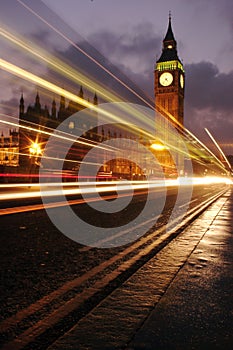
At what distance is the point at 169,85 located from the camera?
130125 millimetres

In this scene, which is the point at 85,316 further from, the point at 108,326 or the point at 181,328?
the point at 181,328

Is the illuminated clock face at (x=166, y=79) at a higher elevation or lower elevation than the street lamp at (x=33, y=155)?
higher

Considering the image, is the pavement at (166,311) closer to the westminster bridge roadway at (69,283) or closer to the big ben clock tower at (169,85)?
the westminster bridge roadway at (69,283)

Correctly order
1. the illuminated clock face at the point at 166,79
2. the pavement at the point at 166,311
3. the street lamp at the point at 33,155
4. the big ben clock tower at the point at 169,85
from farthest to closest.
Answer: the illuminated clock face at the point at 166,79
the big ben clock tower at the point at 169,85
the street lamp at the point at 33,155
the pavement at the point at 166,311

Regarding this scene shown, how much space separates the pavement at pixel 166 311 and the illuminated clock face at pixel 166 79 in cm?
13249

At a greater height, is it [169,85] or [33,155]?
[169,85]

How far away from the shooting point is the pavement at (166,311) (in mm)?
A: 2344

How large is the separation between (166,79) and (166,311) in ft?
445

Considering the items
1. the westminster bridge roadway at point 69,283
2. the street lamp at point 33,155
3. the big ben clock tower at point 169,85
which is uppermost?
the big ben clock tower at point 169,85

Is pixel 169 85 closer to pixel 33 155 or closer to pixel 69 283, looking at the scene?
pixel 33 155

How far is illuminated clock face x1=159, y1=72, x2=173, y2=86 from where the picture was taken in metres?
131

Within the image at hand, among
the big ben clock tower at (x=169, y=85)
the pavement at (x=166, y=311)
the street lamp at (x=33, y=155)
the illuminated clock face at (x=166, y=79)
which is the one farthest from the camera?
the illuminated clock face at (x=166, y=79)

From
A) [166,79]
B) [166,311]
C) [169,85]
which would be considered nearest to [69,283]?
[166,311]

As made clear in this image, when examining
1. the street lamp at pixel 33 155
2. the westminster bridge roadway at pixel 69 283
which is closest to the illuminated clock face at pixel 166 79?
the street lamp at pixel 33 155
